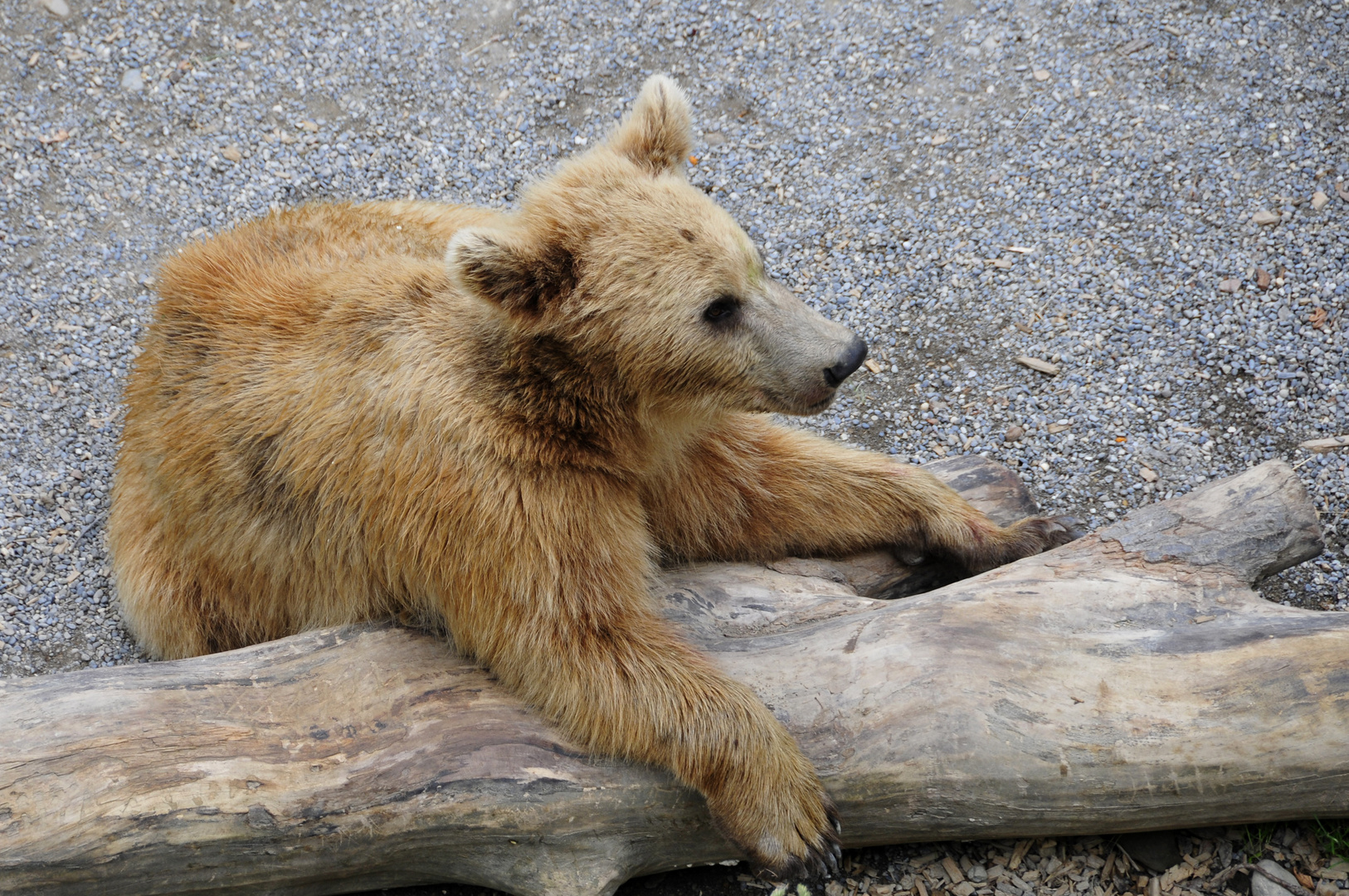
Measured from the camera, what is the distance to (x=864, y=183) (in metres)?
7.38

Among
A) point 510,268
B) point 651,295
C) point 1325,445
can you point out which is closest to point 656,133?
point 651,295

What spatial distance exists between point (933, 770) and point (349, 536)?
2365mm

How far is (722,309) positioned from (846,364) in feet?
1.66

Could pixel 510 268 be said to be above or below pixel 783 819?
above

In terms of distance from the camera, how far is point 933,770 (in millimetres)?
3832

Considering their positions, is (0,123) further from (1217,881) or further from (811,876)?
(1217,881)

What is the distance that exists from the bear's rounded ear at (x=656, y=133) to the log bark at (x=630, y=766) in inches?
78.4

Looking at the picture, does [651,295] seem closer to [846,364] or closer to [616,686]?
[846,364]

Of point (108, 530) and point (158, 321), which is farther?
point (108, 530)

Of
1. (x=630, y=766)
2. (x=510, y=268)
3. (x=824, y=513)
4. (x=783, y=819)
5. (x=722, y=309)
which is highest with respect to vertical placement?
(x=510, y=268)

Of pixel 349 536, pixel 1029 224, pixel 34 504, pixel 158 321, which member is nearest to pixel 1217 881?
pixel 349 536

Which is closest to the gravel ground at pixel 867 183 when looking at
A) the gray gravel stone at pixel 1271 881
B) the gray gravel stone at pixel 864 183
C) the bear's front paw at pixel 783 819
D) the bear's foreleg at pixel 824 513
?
the gray gravel stone at pixel 864 183

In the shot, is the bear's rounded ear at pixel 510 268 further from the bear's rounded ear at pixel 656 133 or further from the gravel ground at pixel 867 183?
the gravel ground at pixel 867 183

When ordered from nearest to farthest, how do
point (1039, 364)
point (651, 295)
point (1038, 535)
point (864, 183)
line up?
point (651, 295)
point (1038, 535)
point (1039, 364)
point (864, 183)
